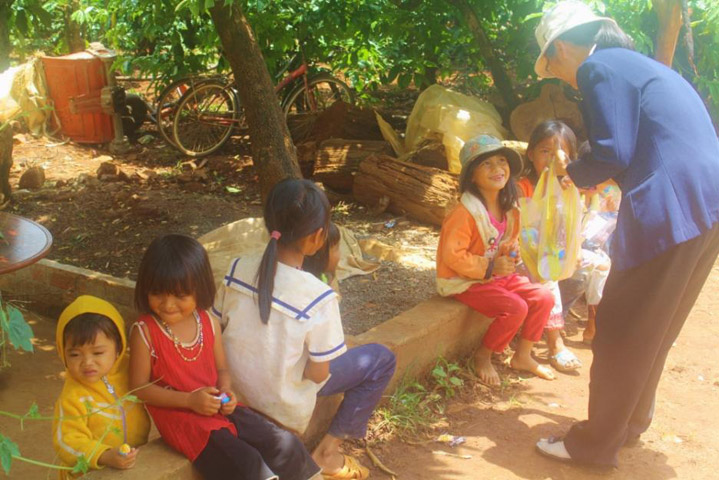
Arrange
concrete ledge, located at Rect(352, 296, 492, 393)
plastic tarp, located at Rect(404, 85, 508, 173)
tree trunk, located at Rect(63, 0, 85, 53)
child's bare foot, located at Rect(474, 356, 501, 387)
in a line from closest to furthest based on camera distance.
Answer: concrete ledge, located at Rect(352, 296, 492, 393)
child's bare foot, located at Rect(474, 356, 501, 387)
plastic tarp, located at Rect(404, 85, 508, 173)
tree trunk, located at Rect(63, 0, 85, 53)

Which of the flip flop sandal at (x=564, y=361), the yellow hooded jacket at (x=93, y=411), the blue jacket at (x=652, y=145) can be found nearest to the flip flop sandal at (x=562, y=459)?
the flip flop sandal at (x=564, y=361)

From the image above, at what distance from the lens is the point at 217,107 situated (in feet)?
28.3

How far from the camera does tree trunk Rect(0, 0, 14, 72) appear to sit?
4.68 metres

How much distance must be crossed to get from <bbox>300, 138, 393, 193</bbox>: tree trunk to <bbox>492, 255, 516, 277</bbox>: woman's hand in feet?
9.88

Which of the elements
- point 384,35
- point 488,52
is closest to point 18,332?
point 384,35

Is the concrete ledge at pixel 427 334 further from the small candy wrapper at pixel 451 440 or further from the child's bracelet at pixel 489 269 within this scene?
the small candy wrapper at pixel 451 440

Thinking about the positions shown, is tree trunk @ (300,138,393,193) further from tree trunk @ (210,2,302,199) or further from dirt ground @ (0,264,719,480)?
dirt ground @ (0,264,719,480)

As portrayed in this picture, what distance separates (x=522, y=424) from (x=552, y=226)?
1047 millimetres

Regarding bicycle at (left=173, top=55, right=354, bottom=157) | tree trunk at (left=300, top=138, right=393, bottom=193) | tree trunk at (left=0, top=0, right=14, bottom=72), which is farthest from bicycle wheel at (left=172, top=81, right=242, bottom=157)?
tree trunk at (left=0, top=0, right=14, bottom=72)

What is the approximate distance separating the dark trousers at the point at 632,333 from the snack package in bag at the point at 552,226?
0.88 m

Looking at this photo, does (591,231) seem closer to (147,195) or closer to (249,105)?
(249,105)

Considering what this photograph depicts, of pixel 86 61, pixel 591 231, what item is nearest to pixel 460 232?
pixel 591 231

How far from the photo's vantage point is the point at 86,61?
829cm

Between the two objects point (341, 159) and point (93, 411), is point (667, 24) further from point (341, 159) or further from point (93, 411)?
point (93, 411)
